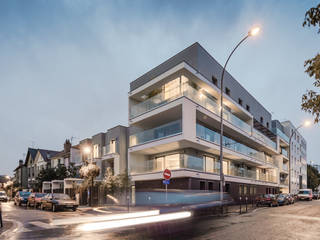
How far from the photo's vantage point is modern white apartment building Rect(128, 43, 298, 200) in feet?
71.6

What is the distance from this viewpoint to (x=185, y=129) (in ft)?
68.6

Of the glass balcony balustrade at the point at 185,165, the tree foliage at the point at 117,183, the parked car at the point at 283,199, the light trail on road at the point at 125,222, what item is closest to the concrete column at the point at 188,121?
the glass balcony balustrade at the point at 185,165

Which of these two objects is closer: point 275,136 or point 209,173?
point 209,173

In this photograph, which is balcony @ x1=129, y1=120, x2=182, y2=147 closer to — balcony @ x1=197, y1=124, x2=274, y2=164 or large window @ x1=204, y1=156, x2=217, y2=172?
balcony @ x1=197, y1=124, x2=274, y2=164

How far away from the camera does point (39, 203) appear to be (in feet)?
80.3

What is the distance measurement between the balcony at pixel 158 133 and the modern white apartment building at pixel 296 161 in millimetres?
44080

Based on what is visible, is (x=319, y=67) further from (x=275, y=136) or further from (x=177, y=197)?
(x=275, y=136)

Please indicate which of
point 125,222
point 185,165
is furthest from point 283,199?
point 125,222

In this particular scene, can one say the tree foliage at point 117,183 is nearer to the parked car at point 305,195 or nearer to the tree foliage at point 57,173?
the tree foliage at point 57,173

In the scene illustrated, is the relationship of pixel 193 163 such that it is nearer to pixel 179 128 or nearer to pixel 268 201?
pixel 179 128

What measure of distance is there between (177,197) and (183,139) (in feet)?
14.5

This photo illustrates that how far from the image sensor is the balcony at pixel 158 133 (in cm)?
2244

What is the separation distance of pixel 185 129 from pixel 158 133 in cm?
387

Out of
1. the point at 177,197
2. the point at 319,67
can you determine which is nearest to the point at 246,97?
the point at 177,197
